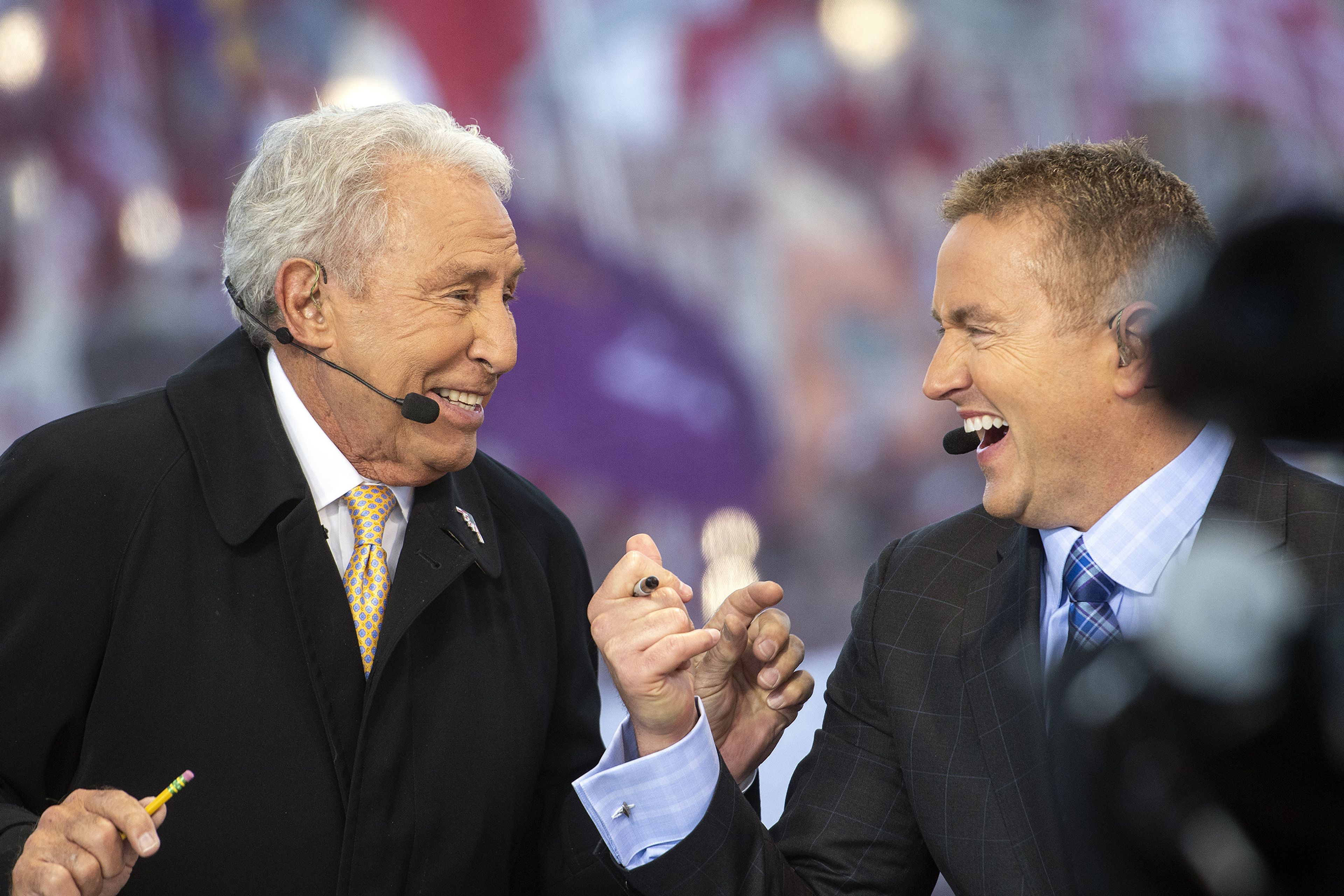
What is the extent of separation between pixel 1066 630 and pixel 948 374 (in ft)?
1.29

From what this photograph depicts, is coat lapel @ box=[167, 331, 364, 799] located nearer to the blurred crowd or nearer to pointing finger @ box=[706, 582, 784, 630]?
pointing finger @ box=[706, 582, 784, 630]

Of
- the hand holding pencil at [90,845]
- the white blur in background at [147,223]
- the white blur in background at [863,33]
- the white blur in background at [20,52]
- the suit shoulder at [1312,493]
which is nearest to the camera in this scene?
the hand holding pencil at [90,845]

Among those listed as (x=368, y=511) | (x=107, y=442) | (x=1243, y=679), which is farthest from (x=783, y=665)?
(x=1243, y=679)

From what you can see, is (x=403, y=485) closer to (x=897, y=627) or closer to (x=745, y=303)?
(x=897, y=627)

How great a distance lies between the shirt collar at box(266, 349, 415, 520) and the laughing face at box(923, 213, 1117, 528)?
0.86 meters

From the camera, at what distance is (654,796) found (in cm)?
160

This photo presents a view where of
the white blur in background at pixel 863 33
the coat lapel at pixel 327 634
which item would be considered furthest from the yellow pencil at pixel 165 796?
the white blur in background at pixel 863 33

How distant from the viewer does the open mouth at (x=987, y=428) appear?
5.79 feet

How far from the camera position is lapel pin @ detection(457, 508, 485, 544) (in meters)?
1.86

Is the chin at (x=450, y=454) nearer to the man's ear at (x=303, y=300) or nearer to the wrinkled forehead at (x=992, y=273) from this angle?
the man's ear at (x=303, y=300)

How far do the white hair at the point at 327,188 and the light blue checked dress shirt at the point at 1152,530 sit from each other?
1066 mm

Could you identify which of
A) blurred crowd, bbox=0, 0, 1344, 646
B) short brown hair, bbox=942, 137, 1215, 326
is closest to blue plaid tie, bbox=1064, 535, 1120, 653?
short brown hair, bbox=942, 137, 1215, 326

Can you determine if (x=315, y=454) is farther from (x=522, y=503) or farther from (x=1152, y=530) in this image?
(x=1152, y=530)

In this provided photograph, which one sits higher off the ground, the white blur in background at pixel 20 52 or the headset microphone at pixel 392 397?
the white blur in background at pixel 20 52
